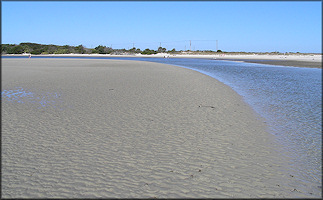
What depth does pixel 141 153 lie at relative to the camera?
18.2ft

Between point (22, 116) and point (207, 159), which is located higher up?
point (22, 116)

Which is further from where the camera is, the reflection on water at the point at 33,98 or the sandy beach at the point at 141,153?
the reflection on water at the point at 33,98

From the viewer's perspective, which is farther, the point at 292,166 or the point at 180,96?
the point at 180,96

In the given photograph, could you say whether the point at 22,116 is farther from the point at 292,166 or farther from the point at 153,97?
the point at 292,166

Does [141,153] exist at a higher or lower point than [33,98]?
lower

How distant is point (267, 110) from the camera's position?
10.0 metres

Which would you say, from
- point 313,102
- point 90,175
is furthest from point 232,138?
point 313,102

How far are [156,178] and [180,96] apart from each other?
8.06 m

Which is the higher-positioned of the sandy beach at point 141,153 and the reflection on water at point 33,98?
the reflection on water at point 33,98

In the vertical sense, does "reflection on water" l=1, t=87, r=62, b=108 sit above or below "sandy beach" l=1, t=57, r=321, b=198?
above

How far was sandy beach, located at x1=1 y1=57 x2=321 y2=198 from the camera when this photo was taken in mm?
4141

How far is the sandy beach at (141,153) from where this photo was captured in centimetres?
414

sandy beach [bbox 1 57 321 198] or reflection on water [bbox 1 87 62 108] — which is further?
reflection on water [bbox 1 87 62 108]

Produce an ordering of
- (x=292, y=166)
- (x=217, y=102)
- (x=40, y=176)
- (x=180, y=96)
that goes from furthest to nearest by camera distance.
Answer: (x=180, y=96), (x=217, y=102), (x=292, y=166), (x=40, y=176)
